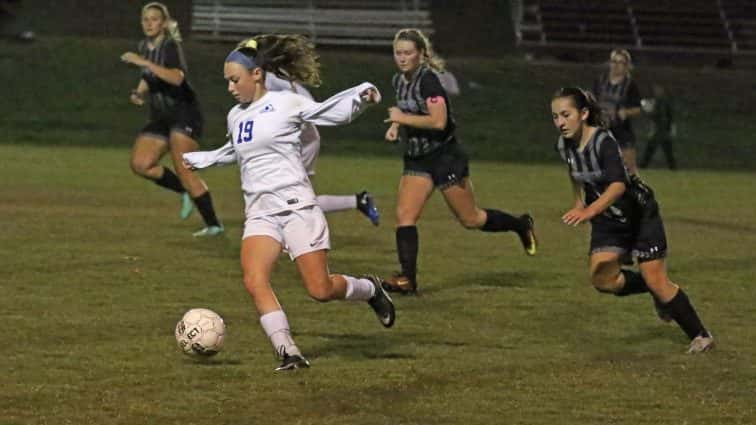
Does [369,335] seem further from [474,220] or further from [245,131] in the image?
[474,220]

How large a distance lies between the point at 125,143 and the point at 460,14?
12.5 m

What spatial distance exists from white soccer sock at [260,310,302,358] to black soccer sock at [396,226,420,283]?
11.2 feet

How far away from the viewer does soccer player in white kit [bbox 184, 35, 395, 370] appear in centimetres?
853

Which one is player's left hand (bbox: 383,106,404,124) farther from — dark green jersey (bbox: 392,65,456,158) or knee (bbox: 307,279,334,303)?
knee (bbox: 307,279,334,303)

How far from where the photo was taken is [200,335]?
28.3ft

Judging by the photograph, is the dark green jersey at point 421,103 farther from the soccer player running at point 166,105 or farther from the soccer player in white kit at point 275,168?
the soccer player running at point 166,105

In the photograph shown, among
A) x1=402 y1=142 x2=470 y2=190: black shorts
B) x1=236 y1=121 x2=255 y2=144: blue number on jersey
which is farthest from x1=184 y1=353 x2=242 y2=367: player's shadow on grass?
x1=402 y1=142 x2=470 y2=190: black shorts

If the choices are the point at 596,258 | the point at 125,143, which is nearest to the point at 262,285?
the point at 596,258

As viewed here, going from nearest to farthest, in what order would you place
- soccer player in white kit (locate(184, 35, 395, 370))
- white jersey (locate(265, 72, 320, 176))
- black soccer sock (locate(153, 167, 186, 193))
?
soccer player in white kit (locate(184, 35, 395, 370))
white jersey (locate(265, 72, 320, 176))
black soccer sock (locate(153, 167, 186, 193))

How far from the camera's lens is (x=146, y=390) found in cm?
795

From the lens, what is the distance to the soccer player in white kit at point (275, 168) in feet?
28.0

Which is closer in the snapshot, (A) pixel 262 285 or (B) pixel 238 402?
(B) pixel 238 402

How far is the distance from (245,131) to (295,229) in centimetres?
60

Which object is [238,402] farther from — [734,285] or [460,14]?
[460,14]
